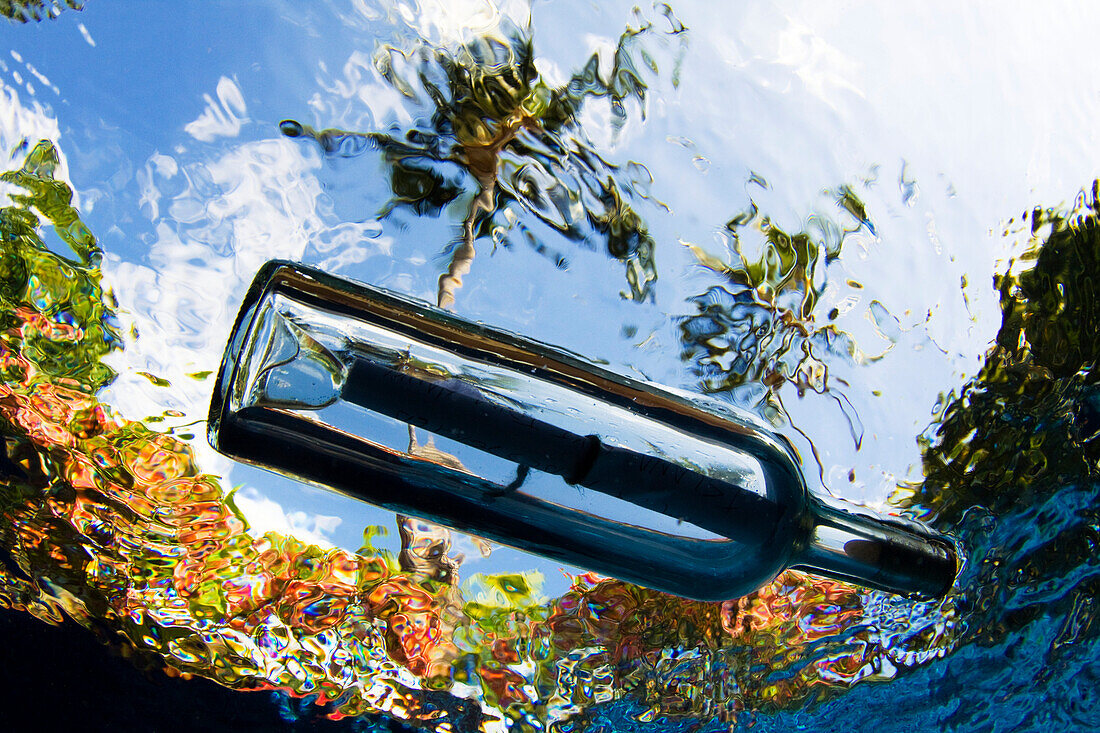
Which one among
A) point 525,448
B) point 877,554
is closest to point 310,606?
point 525,448

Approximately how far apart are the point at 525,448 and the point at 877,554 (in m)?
0.45

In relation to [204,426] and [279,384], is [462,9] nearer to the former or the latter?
[279,384]

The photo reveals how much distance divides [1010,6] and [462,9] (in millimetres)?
848

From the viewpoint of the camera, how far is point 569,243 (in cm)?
100

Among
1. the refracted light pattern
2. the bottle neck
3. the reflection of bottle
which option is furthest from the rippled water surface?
the bottle neck

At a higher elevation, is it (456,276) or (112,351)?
(456,276)

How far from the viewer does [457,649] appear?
1.50m

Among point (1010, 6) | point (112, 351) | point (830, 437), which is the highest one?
point (1010, 6)

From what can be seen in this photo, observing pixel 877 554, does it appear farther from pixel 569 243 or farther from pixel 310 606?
pixel 310 606

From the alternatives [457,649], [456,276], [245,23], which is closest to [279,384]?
[456,276]

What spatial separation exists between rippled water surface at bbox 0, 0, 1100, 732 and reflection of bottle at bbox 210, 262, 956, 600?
0.20 metres

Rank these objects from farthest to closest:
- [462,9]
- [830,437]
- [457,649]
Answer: [457,649]
[830,437]
[462,9]

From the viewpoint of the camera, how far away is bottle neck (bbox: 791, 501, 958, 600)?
2.52 ft

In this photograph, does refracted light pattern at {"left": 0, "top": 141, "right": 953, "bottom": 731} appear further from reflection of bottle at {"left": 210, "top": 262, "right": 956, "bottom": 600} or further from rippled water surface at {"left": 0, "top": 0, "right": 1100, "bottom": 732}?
reflection of bottle at {"left": 210, "top": 262, "right": 956, "bottom": 600}
